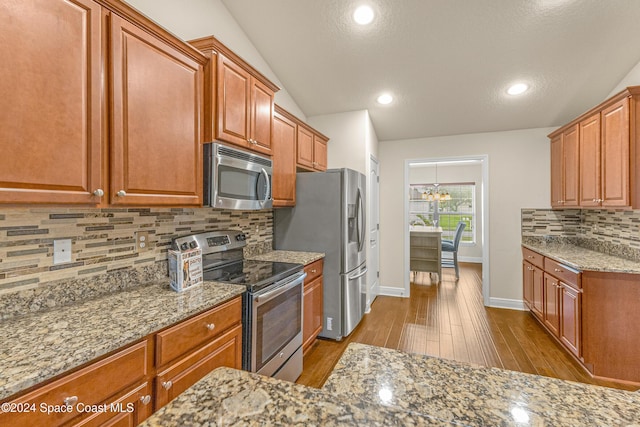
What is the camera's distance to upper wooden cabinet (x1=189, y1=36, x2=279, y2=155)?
1828mm

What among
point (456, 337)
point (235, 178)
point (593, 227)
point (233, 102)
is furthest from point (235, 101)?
point (593, 227)

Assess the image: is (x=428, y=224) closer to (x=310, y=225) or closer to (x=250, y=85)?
(x=310, y=225)

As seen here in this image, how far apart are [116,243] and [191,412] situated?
1.41m

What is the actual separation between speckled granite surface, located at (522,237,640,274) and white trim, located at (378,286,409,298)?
1687 millimetres

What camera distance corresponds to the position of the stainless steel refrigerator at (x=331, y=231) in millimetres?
2889

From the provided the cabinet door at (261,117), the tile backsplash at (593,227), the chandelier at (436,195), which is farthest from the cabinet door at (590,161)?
the chandelier at (436,195)

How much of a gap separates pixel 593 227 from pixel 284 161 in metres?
3.53

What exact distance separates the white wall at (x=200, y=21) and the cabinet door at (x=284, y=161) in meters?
0.69

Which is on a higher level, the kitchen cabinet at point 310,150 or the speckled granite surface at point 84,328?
the kitchen cabinet at point 310,150

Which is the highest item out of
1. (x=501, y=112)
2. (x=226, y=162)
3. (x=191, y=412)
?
(x=501, y=112)

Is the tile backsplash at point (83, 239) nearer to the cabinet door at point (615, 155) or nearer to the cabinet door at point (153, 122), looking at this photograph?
the cabinet door at point (153, 122)

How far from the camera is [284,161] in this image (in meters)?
2.80

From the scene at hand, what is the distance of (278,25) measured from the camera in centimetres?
261

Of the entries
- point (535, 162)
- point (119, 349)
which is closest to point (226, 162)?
point (119, 349)
